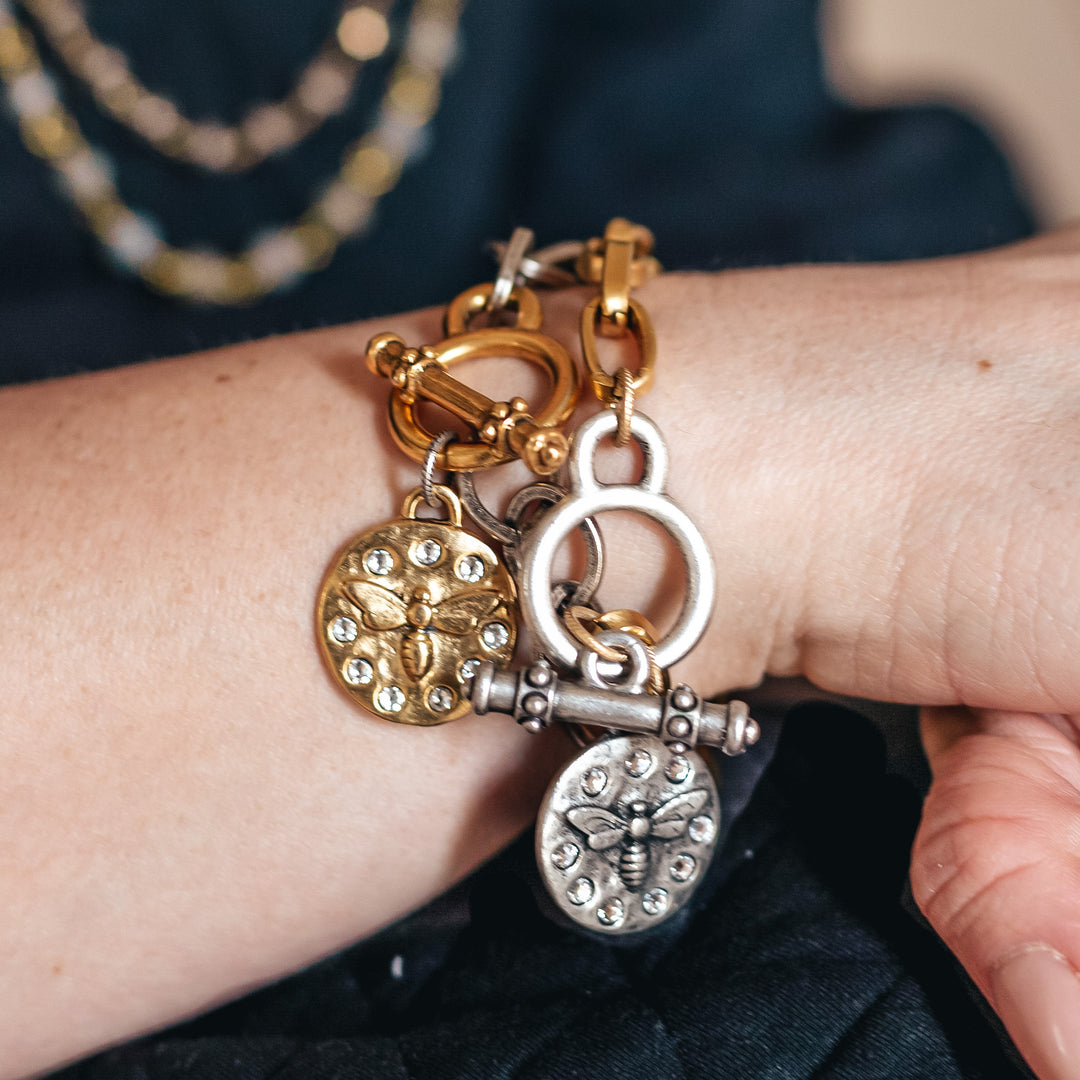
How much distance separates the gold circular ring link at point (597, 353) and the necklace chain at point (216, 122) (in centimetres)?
65

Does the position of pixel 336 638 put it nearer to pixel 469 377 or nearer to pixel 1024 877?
pixel 469 377

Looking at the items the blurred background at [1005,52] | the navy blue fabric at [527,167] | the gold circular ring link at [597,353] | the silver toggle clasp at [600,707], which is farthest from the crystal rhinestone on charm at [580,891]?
the blurred background at [1005,52]

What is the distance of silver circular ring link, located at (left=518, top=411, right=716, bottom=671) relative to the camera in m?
0.67

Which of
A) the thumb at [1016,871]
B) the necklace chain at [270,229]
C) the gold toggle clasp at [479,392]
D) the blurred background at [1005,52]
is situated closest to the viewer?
the thumb at [1016,871]

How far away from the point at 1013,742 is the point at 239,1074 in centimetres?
59

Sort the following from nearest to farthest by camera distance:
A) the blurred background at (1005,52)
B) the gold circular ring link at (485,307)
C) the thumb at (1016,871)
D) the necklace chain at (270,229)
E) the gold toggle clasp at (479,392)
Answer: the thumb at (1016,871)
the gold toggle clasp at (479,392)
the gold circular ring link at (485,307)
the necklace chain at (270,229)
the blurred background at (1005,52)

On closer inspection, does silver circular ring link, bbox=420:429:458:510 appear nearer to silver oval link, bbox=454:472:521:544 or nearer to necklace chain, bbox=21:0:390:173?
silver oval link, bbox=454:472:521:544

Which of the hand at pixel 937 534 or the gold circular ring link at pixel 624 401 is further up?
the gold circular ring link at pixel 624 401

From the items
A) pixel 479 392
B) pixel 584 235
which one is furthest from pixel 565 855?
pixel 584 235

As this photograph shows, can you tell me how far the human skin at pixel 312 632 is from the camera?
2.26 ft

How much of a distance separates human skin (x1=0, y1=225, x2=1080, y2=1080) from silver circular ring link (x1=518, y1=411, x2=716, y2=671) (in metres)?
0.06

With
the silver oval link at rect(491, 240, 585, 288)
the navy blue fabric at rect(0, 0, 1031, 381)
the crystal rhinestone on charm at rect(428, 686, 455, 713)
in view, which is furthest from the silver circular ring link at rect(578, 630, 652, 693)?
the navy blue fabric at rect(0, 0, 1031, 381)

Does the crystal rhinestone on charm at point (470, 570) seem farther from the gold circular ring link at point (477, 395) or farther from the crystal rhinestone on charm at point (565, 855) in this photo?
the crystal rhinestone on charm at point (565, 855)

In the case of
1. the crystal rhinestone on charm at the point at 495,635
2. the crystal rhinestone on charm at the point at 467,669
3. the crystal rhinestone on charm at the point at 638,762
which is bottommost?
the crystal rhinestone on charm at the point at 638,762
